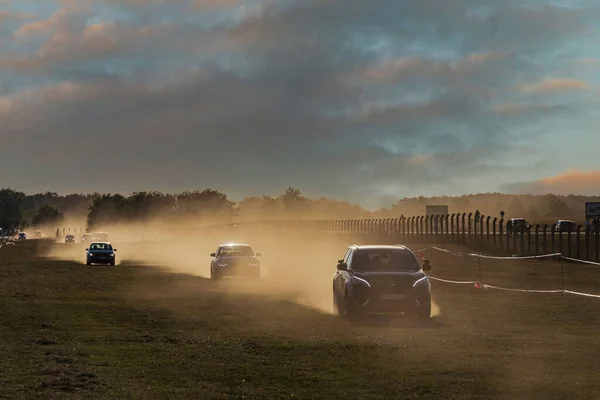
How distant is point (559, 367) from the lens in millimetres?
15195

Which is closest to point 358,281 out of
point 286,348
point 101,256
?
point 286,348

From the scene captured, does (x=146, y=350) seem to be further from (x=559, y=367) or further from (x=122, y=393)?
(x=559, y=367)

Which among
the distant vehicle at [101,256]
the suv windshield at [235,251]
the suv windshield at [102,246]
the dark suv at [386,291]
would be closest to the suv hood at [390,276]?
the dark suv at [386,291]

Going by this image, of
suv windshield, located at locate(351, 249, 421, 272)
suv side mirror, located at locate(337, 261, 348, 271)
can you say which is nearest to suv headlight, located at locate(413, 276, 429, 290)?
suv windshield, located at locate(351, 249, 421, 272)

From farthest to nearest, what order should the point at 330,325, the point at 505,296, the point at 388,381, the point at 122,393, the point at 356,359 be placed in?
1. the point at 505,296
2. the point at 330,325
3. the point at 356,359
4. the point at 388,381
5. the point at 122,393

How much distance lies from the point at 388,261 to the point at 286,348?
7.66 meters

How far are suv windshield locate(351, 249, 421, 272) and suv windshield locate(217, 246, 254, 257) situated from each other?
18.3 metres

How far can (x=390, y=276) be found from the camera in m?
23.6

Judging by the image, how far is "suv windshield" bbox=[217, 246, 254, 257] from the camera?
43125 millimetres

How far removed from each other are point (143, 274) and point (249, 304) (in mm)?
24157

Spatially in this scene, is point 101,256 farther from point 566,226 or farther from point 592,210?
point 566,226

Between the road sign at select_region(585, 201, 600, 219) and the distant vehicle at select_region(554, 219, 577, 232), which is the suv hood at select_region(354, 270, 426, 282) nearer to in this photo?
the distant vehicle at select_region(554, 219, 577, 232)

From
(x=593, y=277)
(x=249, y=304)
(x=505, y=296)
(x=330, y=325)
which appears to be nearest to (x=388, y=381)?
(x=330, y=325)

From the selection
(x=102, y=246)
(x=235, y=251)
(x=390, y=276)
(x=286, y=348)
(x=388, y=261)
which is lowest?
(x=286, y=348)
